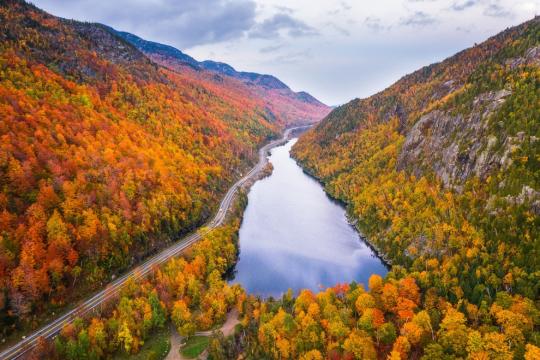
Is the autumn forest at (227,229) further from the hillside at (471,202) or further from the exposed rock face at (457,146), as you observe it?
the exposed rock face at (457,146)

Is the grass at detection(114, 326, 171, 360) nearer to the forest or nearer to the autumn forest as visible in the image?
the autumn forest

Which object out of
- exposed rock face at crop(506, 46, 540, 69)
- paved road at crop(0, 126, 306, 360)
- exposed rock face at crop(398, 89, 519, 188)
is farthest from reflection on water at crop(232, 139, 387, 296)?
exposed rock face at crop(506, 46, 540, 69)

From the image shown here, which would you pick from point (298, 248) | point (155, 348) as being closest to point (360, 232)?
point (298, 248)

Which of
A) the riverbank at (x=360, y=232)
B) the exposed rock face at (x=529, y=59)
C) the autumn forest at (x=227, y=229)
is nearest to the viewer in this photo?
the autumn forest at (x=227, y=229)

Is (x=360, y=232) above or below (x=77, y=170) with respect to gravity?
below

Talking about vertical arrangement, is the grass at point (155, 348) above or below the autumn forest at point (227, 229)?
A: below

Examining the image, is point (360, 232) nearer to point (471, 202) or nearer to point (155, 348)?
point (471, 202)

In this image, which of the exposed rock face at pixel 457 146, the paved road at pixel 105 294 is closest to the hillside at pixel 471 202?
the exposed rock face at pixel 457 146
